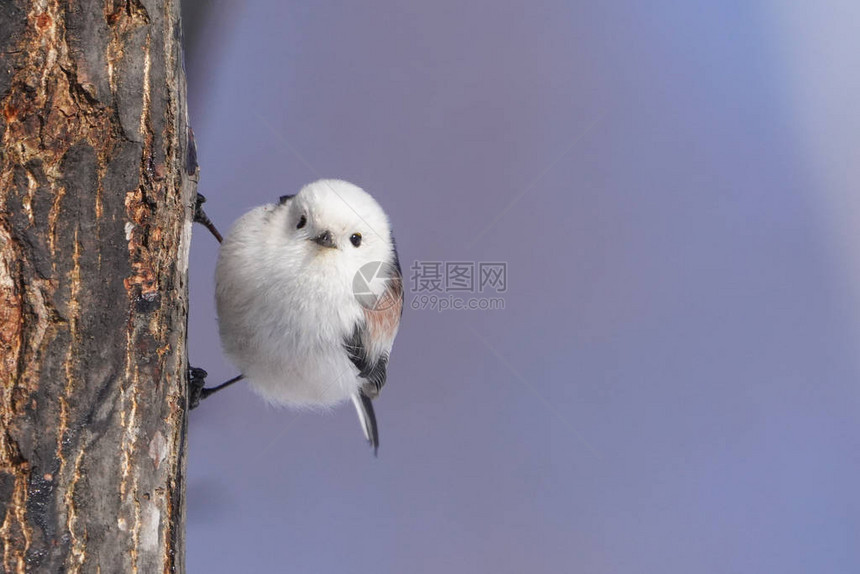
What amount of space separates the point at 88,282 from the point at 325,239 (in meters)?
0.39

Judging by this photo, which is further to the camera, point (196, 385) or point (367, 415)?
point (367, 415)

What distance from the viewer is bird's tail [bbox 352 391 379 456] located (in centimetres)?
125

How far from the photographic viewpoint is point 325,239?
0.99 metres

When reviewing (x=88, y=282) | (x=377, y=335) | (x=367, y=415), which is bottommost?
(x=367, y=415)

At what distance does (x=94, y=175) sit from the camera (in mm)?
654

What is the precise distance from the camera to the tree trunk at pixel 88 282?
0.61 metres

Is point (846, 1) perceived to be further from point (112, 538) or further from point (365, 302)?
point (112, 538)

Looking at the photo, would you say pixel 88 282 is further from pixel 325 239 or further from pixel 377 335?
pixel 377 335

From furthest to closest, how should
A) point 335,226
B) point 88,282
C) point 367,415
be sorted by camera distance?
1. point 367,415
2. point 335,226
3. point 88,282

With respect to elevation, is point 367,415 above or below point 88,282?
below

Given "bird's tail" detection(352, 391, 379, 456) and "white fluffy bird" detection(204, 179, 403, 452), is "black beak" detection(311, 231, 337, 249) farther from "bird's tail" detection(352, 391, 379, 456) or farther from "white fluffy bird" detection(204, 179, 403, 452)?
"bird's tail" detection(352, 391, 379, 456)

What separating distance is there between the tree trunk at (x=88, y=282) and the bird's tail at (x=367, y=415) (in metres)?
0.53

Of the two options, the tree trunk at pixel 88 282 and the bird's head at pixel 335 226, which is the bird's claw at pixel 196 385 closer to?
the bird's head at pixel 335 226

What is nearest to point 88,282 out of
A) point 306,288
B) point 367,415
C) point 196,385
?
point 306,288
